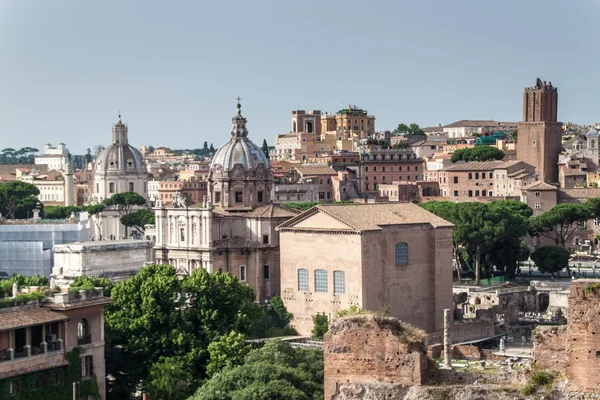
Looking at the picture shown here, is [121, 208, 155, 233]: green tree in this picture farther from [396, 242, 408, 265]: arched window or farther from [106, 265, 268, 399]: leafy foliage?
[106, 265, 268, 399]: leafy foliage

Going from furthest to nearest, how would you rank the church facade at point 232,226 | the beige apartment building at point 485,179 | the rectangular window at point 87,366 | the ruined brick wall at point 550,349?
1. the beige apartment building at point 485,179
2. the church facade at point 232,226
3. the rectangular window at point 87,366
4. the ruined brick wall at point 550,349

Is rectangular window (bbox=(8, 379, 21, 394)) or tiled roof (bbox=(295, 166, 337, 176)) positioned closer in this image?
rectangular window (bbox=(8, 379, 21, 394))

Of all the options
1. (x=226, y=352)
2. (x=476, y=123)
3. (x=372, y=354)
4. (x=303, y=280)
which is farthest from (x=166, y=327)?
(x=476, y=123)

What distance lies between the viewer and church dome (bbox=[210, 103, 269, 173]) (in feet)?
214

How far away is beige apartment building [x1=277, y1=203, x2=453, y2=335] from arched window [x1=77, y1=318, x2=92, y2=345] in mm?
16401

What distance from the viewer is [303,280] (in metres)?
55.1

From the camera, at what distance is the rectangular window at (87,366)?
37250 millimetres

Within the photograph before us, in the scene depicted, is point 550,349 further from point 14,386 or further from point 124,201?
Result: point 124,201

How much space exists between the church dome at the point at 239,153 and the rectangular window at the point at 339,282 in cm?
1253

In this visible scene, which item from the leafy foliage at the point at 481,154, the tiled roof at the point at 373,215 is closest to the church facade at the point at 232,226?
the tiled roof at the point at 373,215

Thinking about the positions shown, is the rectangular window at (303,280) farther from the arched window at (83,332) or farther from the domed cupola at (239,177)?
the arched window at (83,332)

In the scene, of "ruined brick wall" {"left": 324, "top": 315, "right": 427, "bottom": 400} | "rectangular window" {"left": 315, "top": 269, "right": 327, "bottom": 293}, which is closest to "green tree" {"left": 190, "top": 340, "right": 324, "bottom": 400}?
"ruined brick wall" {"left": 324, "top": 315, "right": 427, "bottom": 400}

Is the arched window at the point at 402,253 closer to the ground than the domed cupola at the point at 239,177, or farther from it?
closer to the ground

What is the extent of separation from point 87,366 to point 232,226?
2514 cm
